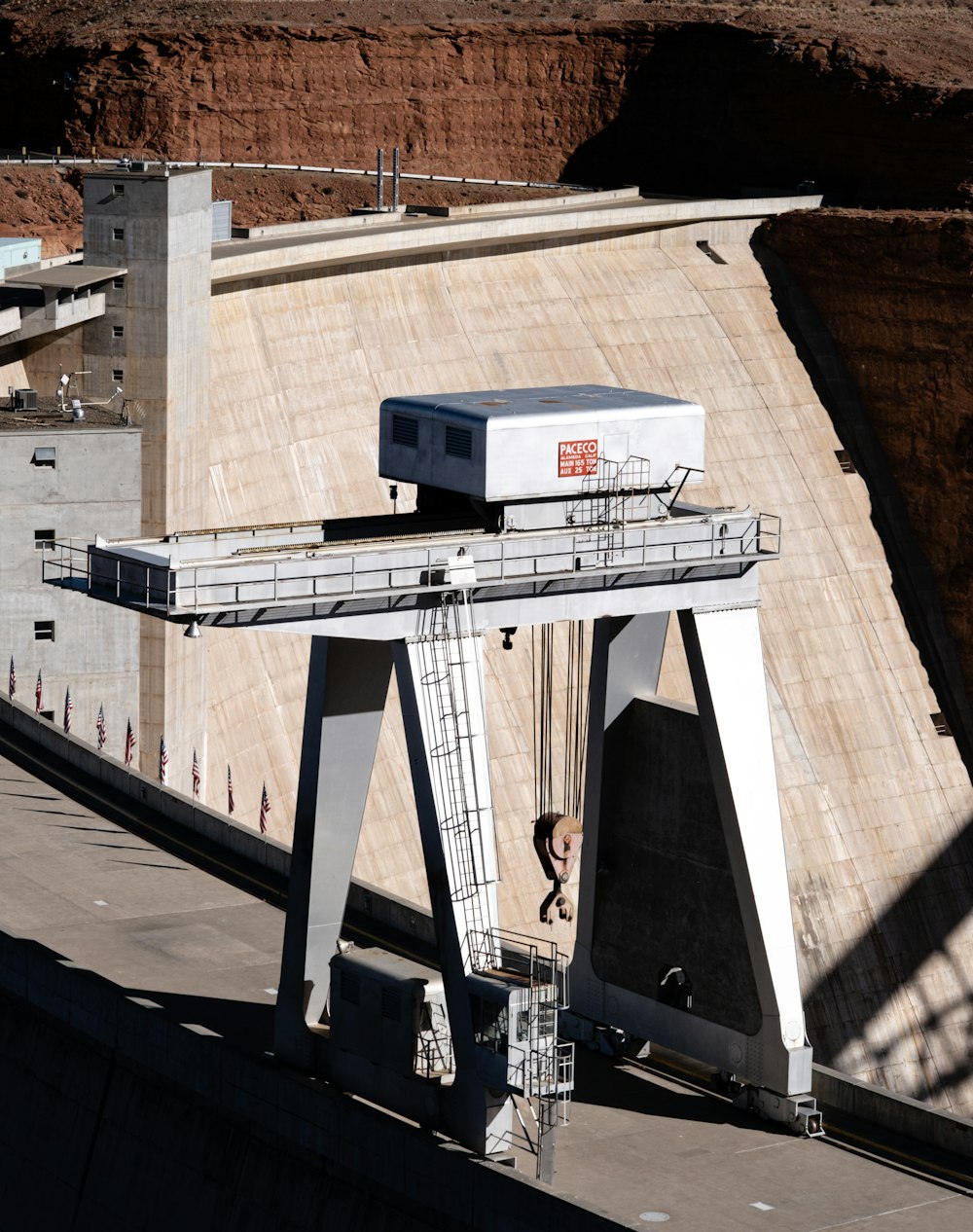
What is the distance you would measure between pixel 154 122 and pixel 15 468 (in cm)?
3487

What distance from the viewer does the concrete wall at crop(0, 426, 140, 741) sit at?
51.4 meters

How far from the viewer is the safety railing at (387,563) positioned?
27062mm

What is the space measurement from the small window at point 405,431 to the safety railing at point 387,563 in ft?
7.01

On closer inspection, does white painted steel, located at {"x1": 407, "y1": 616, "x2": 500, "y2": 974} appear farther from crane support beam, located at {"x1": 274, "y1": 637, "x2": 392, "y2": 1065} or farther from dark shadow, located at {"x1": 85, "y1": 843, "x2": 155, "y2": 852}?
dark shadow, located at {"x1": 85, "y1": 843, "x2": 155, "y2": 852}

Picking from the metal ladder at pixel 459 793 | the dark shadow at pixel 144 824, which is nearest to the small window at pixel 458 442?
the metal ladder at pixel 459 793

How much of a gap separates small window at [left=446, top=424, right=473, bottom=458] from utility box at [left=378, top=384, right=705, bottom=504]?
1cm

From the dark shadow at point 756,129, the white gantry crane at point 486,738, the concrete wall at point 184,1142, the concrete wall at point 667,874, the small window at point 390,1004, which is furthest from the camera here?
the dark shadow at point 756,129

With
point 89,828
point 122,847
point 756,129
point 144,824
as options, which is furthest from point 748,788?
point 756,129

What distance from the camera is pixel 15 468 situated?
168 feet

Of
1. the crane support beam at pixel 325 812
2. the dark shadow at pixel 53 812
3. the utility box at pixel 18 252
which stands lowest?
the dark shadow at pixel 53 812

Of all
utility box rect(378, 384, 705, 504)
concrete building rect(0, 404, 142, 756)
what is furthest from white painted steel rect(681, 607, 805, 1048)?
concrete building rect(0, 404, 142, 756)

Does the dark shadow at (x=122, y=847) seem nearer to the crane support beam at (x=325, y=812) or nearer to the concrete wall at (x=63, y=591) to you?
the crane support beam at (x=325, y=812)

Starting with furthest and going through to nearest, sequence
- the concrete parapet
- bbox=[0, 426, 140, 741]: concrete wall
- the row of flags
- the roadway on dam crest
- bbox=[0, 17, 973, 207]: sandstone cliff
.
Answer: bbox=[0, 17, 973, 207]: sandstone cliff
the row of flags
bbox=[0, 426, 140, 741]: concrete wall
the concrete parapet
the roadway on dam crest

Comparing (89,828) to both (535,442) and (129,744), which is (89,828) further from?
(535,442)
